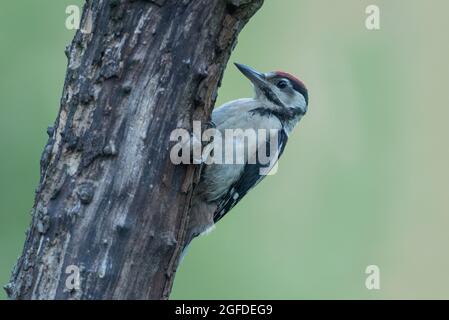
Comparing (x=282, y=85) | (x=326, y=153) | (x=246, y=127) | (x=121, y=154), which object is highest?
(x=326, y=153)

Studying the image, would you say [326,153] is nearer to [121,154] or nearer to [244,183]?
[244,183]

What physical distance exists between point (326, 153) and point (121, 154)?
14.0ft

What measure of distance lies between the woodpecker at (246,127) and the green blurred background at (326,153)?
6.06ft

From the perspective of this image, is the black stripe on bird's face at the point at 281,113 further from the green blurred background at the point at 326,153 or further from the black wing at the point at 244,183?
the green blurred background at the point at 326,153

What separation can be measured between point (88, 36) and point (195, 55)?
443 mm

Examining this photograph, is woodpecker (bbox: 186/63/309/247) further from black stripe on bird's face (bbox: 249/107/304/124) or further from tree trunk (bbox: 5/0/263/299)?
tree trunk (bbox: 5/0/263/299)

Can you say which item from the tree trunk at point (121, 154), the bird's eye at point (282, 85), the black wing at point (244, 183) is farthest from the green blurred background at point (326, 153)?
→ the tree trunk at point (121, 154)

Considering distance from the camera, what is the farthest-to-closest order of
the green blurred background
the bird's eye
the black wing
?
1. the green blurred background
2. the bird's eye
3. the black wing

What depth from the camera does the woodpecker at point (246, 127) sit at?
173 inches

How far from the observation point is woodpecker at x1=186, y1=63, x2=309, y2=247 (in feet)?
14.4

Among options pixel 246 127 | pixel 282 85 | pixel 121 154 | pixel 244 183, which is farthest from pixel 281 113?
pixel 121 154

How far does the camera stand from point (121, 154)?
→ 3.25 meters

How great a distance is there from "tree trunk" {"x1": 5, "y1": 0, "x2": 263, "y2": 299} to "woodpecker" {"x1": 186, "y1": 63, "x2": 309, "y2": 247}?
34.7 inches

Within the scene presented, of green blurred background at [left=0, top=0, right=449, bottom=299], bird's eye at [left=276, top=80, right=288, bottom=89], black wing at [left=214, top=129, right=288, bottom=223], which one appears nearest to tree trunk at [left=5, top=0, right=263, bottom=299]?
black wing at [left=214, top=129, right=288, bottom=223]
